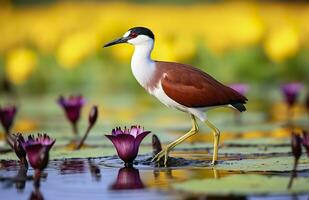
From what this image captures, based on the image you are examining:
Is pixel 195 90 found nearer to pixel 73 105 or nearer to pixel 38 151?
pixel 38 151

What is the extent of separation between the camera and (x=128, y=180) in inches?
255

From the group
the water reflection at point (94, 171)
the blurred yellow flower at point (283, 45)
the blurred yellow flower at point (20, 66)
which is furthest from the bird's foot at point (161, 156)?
the blurred yellow flower at point (20, 66)

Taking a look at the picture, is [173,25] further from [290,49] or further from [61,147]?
[61,147]

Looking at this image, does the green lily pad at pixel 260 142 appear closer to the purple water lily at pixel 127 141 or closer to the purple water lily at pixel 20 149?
the purple water lily at pixel 127 141

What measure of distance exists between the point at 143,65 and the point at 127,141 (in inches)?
33.3

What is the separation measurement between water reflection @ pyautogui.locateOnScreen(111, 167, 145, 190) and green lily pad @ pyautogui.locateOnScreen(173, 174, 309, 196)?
0.38 meters

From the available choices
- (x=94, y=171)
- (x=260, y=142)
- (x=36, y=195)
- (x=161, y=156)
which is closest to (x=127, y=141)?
(x=94, y=171)

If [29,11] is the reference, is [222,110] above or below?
below

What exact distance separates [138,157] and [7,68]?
10.7 meters

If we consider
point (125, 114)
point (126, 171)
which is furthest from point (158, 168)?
point (125, 114)

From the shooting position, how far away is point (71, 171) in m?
7.04

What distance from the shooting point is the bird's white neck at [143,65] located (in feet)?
24.7

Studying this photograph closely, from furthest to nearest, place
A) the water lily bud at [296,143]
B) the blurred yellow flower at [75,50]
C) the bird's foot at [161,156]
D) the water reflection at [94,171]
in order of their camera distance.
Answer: the blurred yellow flower at [75,50], the bird's foot at [161,156], the water reflection at [94,171], the water lily bud at [296,143]

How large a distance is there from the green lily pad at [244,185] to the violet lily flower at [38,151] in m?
0.90
